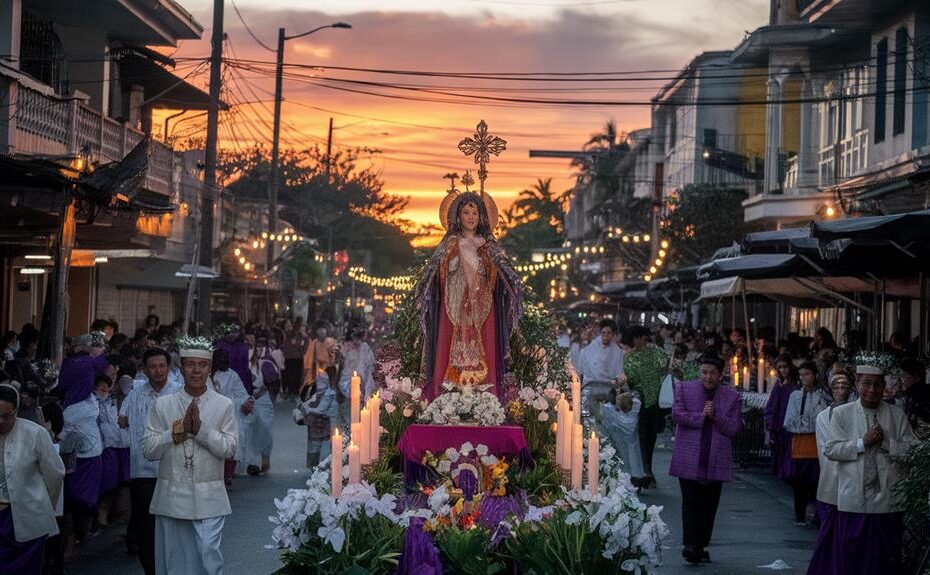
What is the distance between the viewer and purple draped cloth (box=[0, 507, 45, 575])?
988 centimetres

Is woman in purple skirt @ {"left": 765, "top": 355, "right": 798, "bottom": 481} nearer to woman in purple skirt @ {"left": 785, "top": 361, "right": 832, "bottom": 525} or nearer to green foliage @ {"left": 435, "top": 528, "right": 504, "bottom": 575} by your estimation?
woman in purple skirt @ {"left": 785, "top": 361, "right": 832, "bottom": 525}

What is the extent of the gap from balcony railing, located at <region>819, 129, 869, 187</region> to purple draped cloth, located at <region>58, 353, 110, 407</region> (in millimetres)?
21312

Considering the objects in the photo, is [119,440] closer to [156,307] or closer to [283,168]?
[156,307]

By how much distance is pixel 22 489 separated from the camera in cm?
991

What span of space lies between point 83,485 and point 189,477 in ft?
11.9

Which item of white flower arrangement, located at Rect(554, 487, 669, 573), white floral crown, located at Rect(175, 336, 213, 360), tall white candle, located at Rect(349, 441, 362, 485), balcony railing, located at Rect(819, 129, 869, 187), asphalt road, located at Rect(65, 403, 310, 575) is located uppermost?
balcony railing, located at Rect(819, 129, 869, 187)

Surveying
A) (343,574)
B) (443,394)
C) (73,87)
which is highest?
(73,87)

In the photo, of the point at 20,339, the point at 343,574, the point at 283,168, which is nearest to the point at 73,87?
the point at 20,339

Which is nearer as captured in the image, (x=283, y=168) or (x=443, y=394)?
(x=443, y=394)

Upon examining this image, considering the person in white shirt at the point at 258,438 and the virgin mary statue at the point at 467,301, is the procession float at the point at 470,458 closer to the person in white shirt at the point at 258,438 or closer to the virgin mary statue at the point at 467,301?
the virgin mary statue at the point at 467,301

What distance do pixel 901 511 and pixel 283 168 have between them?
2609 inches

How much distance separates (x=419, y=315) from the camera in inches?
563

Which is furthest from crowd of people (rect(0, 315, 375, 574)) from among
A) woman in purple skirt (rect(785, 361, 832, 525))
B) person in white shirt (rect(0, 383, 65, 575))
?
woman in purple skirt (rect(785, 361, 832, 525))

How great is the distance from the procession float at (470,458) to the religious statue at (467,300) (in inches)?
0.5
